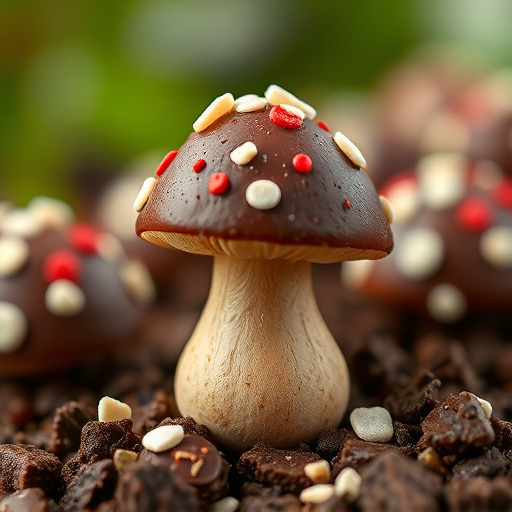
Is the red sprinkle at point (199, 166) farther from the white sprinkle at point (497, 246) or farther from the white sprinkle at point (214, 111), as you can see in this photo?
the white sprinkle at point (497, 246)

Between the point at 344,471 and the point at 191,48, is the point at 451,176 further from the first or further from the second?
the point at 191,48

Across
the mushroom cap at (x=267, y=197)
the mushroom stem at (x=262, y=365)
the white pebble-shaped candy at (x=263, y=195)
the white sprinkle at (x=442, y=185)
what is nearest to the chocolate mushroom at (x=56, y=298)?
the mushroom stem at (x=262, y=365)

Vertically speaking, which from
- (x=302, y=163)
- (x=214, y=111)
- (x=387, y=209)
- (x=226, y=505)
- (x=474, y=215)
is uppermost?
(x=214, y=111)

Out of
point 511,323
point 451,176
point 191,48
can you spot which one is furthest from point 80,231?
point 191,48

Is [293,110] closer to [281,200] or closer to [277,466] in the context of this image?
[281,200]

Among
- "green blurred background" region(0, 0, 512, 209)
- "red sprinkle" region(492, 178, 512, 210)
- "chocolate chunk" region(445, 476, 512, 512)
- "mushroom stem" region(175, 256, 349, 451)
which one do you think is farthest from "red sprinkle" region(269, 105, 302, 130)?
"green blurred background" region(0, 0, 512, 209)

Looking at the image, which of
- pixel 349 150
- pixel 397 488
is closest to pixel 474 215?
pixel 349 150

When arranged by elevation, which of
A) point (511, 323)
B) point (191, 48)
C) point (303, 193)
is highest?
point (191, 48)
